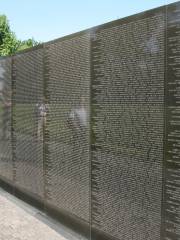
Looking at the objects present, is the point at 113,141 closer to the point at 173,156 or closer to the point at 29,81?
the point at 173,156

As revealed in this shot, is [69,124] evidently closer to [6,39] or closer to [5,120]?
[5,120]

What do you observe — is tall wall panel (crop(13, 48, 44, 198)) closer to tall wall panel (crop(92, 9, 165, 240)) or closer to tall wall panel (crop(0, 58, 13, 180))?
tall wall panel (crop(0, 58, 13, 180))

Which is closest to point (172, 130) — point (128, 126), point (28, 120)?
point (128, 126)

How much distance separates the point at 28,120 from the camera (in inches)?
347

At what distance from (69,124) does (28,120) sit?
6.34ft

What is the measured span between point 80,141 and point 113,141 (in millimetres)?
871

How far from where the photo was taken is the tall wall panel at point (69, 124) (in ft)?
21.7

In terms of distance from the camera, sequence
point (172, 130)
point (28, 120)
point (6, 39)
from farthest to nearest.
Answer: point (6, 39), point (28, 120), point (172, 130)

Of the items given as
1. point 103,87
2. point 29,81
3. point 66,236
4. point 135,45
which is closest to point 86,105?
point 103,87

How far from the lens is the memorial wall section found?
5043 millimetres

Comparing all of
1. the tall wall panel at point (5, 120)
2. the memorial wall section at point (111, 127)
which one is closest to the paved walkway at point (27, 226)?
the memorial wall section at point (111, 127)

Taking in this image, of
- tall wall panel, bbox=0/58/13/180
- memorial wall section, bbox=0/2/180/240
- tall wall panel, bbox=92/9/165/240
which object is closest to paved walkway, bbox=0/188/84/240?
memorial wall section, bbox=0/2/180/240

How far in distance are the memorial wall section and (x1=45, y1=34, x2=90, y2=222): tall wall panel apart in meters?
0.01

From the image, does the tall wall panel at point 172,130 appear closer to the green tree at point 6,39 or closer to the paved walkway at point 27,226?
the paved walkway at point 27,226
